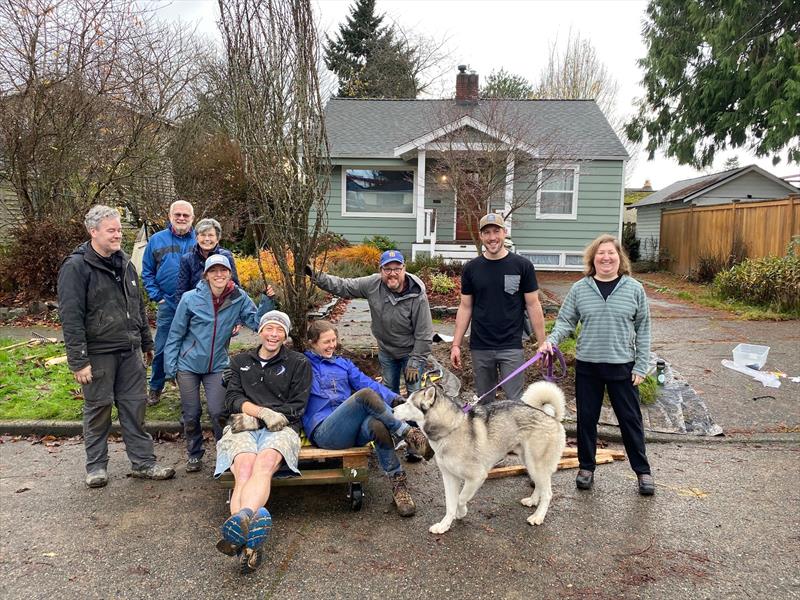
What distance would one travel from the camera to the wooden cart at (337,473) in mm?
3561

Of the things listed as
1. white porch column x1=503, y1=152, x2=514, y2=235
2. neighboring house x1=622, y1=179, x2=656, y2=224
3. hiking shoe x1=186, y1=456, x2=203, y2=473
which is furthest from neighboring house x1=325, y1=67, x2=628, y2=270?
neighboring house x1=622, y1=179, x2=656, y2=224

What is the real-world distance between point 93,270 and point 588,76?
34176 millimetres

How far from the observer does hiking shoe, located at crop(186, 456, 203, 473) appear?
4.34 meters

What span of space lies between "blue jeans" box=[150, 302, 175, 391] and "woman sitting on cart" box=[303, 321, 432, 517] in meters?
2.01

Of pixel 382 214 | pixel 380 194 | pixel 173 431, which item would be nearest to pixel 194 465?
pixel 173 431

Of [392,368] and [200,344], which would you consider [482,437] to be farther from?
[200,344]

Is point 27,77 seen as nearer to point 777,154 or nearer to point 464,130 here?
point 464,130

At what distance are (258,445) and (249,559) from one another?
2.41 ft

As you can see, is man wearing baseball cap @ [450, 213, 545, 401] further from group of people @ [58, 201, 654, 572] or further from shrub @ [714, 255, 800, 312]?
shrub @ [714, 255, 800, 312]

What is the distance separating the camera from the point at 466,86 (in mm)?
17906

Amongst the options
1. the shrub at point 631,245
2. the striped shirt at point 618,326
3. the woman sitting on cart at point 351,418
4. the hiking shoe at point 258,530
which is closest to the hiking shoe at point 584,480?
the striped shirt at point 618,326

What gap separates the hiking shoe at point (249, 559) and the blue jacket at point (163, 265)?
9.69 feet

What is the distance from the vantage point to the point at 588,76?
32.4 metres

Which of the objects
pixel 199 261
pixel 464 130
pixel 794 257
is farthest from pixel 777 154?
pixel 199 261
